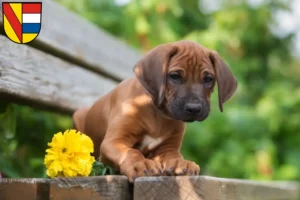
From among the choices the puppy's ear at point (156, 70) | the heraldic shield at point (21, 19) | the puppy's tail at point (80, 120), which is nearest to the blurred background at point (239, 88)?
the puppy's tail at point (80, 120)

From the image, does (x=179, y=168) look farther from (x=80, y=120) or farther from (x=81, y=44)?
(x=81, y=44)

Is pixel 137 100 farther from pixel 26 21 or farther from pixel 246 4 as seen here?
pixel 246 4

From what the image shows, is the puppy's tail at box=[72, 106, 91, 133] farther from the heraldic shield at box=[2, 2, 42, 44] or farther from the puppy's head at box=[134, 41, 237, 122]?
the puppy's head at box=[134, 41, 237, 122]

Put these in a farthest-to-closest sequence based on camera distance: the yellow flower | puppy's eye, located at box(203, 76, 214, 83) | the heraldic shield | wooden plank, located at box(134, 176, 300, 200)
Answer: the heraldic shield < puppy's eye, located at box(203, 76, 214, 83) < the yellow flower < wooden plank, located at box(134, 176, 300, 200)

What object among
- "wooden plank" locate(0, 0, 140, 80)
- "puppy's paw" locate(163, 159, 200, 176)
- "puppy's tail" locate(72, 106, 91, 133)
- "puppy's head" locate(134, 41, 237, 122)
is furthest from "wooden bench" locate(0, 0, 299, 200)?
"puppy's head" locate(134, 41, 237, 122)

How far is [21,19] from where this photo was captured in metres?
2.63

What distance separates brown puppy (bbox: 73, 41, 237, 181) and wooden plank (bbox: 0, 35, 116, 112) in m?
0.51

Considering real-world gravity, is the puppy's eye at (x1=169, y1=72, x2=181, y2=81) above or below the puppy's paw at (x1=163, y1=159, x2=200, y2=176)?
above

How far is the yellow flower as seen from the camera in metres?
2.25

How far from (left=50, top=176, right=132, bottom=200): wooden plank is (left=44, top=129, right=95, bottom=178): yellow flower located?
16cm

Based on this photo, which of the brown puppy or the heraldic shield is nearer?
the brown puppy

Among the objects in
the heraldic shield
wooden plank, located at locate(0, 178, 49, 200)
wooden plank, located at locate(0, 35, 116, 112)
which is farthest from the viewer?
wooden plank, located at locate(0, 35, 116, 112)

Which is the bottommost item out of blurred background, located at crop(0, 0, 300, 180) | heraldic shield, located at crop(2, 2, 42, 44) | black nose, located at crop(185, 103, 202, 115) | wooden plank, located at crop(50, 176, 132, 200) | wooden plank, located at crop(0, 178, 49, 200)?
blurred background, located at crop(0, 0, 300, 180)

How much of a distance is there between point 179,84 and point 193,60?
119 millimetres
